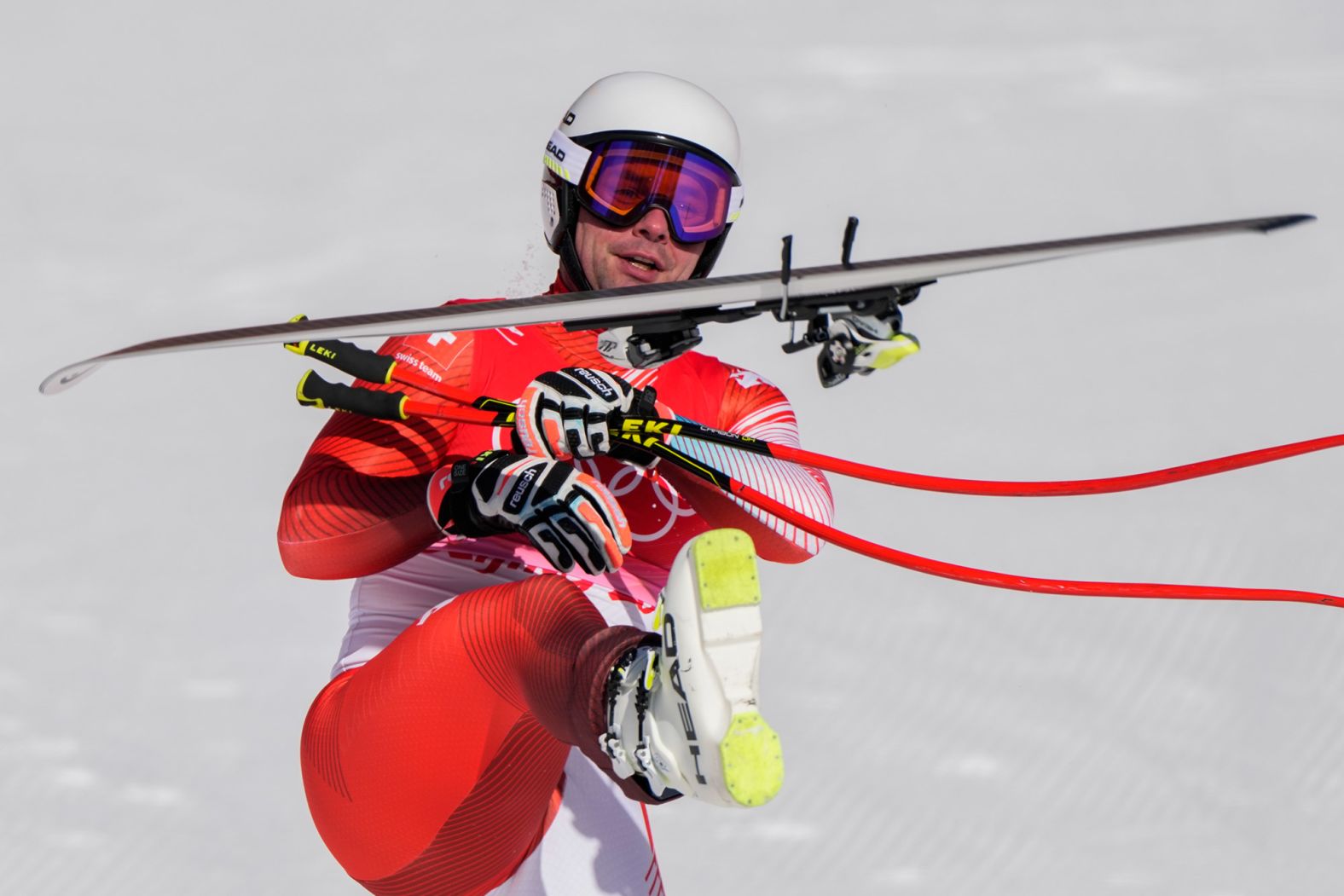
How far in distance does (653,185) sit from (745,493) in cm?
73

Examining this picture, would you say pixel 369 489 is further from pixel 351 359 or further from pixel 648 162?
pixel 648 162

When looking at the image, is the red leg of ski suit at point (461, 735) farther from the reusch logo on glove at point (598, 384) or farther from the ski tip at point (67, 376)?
the ski tip at point (67, 376)

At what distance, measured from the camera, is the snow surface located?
4.48 metres

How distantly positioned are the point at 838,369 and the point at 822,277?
0.53 feet

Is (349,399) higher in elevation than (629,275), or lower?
lower

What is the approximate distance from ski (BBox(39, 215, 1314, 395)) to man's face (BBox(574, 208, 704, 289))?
63 cm

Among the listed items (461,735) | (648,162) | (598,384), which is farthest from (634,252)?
(461,735)

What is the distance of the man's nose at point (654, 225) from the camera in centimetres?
339

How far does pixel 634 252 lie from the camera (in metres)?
3.40

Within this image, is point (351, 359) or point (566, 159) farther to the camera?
point (566, 159)

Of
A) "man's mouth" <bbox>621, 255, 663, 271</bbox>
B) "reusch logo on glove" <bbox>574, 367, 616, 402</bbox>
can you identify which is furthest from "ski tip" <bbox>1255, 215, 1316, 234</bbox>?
"man's mouth" <bbox>621, 255, 663, 271</bbox>

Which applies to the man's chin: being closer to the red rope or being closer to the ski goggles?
the ski goggles

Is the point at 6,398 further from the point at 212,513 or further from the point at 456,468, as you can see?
the point at 456,468

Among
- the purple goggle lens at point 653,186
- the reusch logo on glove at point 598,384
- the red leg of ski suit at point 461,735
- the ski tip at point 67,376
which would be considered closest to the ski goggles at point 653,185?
the purple goggle lens at point 653,186
